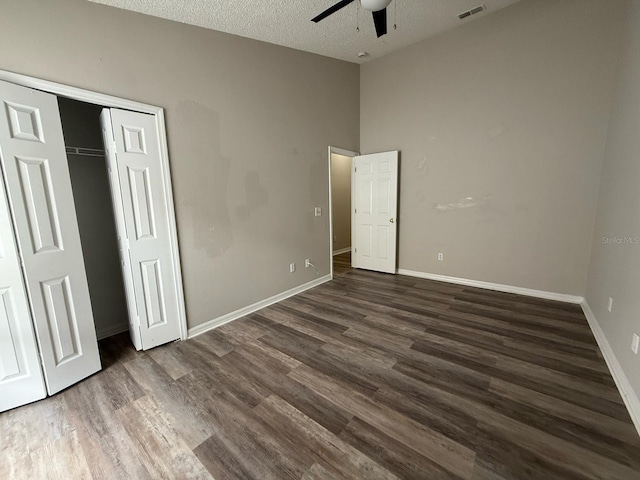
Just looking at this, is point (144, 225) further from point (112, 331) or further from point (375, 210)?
point (375, 210)

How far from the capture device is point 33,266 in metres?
1.85

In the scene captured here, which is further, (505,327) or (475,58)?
(475,58)

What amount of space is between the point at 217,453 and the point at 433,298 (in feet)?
9.82

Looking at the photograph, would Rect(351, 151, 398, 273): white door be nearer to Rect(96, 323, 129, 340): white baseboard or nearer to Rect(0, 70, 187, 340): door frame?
Rect(0, 70, 187, 340): door frame

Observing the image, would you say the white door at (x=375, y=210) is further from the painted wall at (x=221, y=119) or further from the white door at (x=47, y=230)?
the white door at (x=47, y=230)

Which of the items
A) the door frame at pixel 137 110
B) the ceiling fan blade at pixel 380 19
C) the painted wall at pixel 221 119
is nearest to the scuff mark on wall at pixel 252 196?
the painted wall at pixel 221 119

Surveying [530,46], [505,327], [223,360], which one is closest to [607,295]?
[505,327]

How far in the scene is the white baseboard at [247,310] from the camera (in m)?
2.82

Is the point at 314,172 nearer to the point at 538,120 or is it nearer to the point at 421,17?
the point at 421,17

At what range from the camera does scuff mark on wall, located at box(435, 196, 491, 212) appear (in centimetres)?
375

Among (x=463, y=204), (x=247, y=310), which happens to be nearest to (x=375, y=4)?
(x=463, y=204)

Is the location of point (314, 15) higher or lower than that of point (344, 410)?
higher

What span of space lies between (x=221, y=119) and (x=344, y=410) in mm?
2961

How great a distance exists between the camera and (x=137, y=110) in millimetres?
2295
